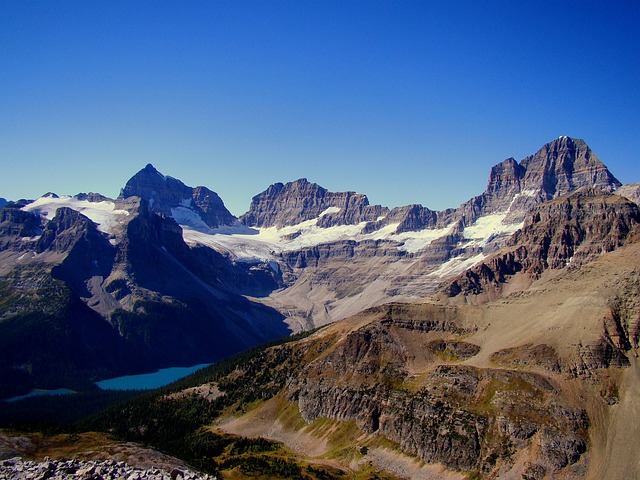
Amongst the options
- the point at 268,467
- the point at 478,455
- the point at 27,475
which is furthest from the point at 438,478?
the point at 27,475

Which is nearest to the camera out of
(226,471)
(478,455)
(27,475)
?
(27,475)

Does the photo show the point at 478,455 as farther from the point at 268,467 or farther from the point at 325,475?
the point at 268,467

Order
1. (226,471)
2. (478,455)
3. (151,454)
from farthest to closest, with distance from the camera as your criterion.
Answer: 1. (478,455)
2. (226,471)
3. (151,454)

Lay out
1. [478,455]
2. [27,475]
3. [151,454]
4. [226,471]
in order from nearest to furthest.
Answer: [27,475], [151,454], [226,471], [478,455]

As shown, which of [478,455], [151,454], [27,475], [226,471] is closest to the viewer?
[27,475]

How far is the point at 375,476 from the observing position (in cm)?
19950

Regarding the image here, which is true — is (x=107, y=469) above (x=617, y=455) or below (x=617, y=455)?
above

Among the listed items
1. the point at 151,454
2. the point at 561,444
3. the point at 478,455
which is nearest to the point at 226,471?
the point at 151,454

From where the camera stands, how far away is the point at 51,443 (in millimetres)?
153750

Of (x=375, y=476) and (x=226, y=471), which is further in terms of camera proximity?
(x=375, y=476)

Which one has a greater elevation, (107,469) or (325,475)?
(107,469)

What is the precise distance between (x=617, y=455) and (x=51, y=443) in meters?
167

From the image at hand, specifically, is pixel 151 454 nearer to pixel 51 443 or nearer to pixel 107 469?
pixel 51 443

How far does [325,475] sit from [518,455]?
6294 cm
